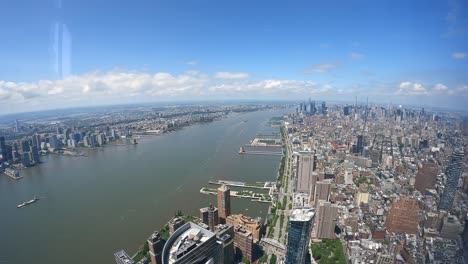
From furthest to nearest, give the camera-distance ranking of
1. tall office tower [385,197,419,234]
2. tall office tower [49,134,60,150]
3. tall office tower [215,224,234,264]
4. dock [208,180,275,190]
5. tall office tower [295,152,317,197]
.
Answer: tall office tower [49,134,60,150], dock [208,180,275,190], tall office tower [295,152,317,197], tall office tower [385,197,419,234], tall office tower [215,224,234,264]

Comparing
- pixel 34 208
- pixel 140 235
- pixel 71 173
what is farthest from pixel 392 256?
pixel 71 173

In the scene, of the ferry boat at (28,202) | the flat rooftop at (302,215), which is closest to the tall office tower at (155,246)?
the flat rooftop at (302,215)

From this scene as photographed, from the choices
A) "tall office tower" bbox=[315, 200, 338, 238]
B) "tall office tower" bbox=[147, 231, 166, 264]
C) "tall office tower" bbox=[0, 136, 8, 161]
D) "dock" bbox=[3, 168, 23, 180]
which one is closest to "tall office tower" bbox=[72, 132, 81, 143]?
"tall office tower" bbox=[0, 136, 8, 161]

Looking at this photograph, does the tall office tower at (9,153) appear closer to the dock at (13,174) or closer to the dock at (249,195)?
the dock at (13,174)

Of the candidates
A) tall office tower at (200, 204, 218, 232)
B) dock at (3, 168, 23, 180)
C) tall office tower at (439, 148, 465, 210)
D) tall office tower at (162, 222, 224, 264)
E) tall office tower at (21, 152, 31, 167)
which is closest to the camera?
tall office tower at (162, 222, 224, 264)

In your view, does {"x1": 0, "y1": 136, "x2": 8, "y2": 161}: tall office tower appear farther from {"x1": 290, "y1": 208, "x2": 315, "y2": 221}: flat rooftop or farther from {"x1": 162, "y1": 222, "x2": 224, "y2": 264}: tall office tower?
{"x1": 290, "y1": 208, "x2": 315, "y2": 221}: flat rooftop
